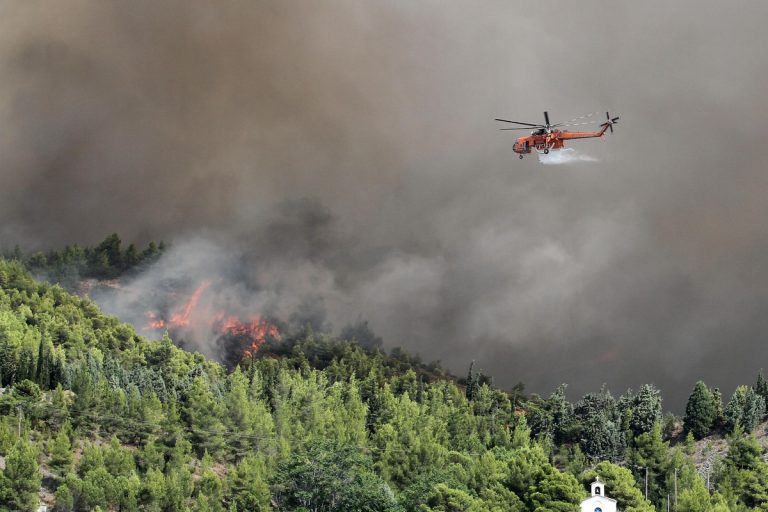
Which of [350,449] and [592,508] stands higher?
[350,449]

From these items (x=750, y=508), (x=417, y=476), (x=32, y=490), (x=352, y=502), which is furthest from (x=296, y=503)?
(x=750, y=508)

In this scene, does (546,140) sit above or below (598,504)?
above

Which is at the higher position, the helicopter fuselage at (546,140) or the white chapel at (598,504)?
the helicopter fuselage at (546,140)

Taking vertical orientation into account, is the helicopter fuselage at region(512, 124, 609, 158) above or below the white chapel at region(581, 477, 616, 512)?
above

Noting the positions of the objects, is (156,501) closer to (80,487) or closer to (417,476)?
(80,487)

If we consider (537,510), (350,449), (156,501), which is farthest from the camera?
(350,449)

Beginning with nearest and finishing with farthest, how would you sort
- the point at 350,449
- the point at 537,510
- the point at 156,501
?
the point at 537,510 → the point at 156,501 → the point at 350,449

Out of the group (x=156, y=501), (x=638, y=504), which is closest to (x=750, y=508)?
(x=638, y=504)

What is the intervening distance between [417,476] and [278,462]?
770 inches

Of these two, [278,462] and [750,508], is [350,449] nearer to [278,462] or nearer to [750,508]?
[278,462]

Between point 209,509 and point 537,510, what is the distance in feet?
139

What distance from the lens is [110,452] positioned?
19150cm

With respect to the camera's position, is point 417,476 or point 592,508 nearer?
point 592,508

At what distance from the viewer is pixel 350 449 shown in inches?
7682
